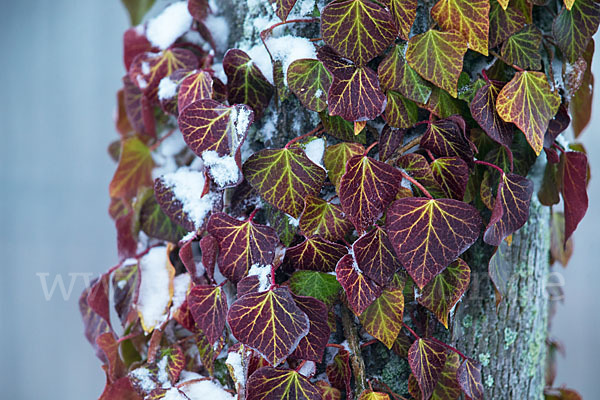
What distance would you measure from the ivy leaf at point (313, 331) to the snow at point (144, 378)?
208 mm

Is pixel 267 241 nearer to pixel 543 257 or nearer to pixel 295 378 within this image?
pixel 295 378

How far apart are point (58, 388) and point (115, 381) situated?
1605 mm

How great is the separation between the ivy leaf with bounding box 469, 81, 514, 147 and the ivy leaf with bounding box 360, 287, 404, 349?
0.62 feet

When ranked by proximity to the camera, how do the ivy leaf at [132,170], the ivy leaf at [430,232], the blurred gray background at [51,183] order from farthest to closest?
the blurred gray background at [51,183] < the ivy leaf at [132,170] < the ivy leaf at [430,232]

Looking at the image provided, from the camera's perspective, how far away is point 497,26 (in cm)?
49

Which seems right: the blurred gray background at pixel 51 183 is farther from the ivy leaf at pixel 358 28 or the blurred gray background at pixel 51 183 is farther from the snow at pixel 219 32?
the ivy leaf at pixel 358 28

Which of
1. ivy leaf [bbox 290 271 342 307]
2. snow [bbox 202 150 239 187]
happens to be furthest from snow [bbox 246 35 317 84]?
ivy leaf [bbox 290 271 342 307]

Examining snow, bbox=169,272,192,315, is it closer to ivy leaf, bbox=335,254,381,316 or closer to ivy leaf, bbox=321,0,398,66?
ivy leaf, bbox=335,254,381,316

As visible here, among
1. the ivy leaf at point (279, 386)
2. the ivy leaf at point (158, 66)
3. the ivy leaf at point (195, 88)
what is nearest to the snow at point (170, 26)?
the ivy leaf at point (158, 66)

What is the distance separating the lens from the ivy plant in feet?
1.43

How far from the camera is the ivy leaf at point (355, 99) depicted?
0.45 meters

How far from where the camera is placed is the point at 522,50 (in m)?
0.50

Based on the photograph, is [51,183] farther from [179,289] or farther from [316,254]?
[316,254]

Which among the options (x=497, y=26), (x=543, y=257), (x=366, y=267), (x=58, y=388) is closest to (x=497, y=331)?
(x=543, y=257)
